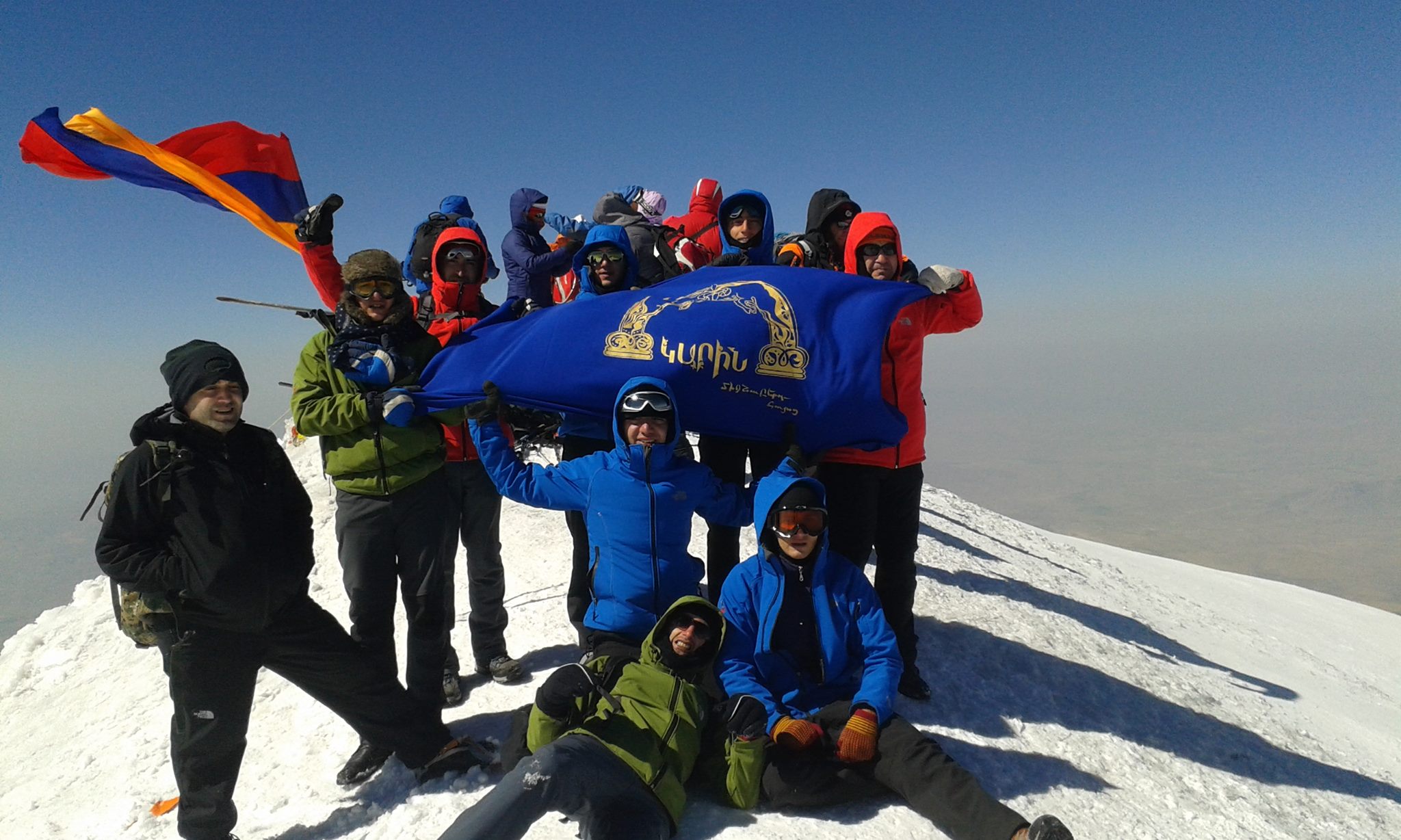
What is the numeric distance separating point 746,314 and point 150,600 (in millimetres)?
3381

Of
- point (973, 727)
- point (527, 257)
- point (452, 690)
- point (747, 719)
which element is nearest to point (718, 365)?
point (747, 719)

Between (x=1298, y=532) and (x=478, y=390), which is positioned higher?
(x=478, y=390)

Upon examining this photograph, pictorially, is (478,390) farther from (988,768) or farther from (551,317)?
(988,768)

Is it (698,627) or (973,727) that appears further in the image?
(973,727)

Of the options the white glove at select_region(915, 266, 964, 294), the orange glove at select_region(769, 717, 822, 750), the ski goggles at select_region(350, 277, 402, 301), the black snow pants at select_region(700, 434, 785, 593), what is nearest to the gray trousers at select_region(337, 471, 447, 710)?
the ski goggles at select_region(350, 277, 402, 301)

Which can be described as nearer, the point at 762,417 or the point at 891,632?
the point at 891,632

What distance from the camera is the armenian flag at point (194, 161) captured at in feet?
17.5

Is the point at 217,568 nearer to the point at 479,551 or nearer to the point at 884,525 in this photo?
the point at 479,551

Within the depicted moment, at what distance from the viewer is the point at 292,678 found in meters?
3.72

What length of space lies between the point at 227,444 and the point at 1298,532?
20291 centimetres

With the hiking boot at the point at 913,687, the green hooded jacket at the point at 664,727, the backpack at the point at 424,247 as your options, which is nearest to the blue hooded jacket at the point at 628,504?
the green hooded jacket at the point at 664,727

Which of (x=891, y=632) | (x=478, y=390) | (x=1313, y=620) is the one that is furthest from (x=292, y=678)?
(x=1313, y=620)

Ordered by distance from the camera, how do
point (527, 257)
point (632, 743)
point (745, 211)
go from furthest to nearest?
point (527, 257), point (745, 211), point (632, 743)

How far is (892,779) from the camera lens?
11.0ft
